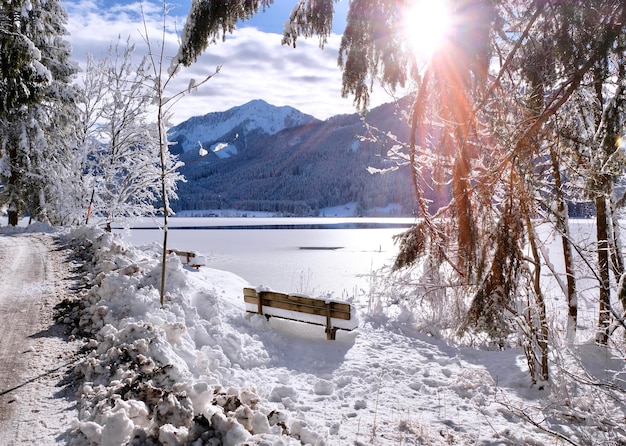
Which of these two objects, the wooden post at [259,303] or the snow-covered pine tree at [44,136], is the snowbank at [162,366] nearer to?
the wooden post at [259,303]

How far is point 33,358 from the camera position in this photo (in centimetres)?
554

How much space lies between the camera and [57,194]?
18484mm

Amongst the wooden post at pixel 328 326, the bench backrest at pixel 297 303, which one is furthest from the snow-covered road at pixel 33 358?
the wooden post at pixel 328 326

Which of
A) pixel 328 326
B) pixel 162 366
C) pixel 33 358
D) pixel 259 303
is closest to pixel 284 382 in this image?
pixel 328 326

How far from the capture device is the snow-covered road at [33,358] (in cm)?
416

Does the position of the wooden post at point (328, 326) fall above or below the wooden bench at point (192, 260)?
below

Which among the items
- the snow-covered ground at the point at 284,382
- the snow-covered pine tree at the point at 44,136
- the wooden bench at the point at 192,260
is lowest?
the snow-covered ground at the point at 284,382

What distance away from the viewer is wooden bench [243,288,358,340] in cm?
884

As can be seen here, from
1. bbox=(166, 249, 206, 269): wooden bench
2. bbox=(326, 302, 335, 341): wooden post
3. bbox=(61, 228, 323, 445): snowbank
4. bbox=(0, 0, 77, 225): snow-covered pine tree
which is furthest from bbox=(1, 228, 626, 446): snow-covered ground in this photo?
bbox=(0, 0, 77, 225): snow-covered pine tree

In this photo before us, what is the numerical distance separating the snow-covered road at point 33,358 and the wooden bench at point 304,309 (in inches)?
148

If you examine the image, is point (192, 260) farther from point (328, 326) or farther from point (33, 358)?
point (33, 358)

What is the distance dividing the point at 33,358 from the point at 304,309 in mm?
4945

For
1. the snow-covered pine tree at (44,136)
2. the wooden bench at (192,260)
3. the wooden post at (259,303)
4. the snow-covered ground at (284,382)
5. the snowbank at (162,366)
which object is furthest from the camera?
the snow-covered pine tree at (44,136)

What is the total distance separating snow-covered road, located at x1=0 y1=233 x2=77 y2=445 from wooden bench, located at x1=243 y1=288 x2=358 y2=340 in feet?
12.3
